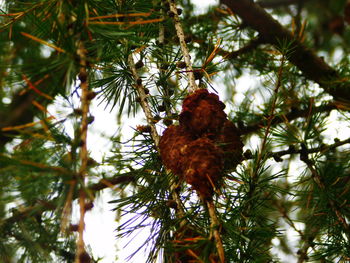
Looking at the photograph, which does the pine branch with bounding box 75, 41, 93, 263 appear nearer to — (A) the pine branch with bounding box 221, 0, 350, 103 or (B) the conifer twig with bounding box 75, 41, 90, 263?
(B) the conifer twig with bounding box 75, 41, 90, 263

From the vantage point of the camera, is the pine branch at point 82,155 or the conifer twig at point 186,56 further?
the conifer twig at point 186,56

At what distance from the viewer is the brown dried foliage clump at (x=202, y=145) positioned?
2.01ft

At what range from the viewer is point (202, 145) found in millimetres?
625

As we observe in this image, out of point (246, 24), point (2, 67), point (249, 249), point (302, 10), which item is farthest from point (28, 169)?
point (302, 10)

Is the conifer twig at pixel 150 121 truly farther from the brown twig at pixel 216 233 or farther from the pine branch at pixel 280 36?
the pine branch at pixel 280 36

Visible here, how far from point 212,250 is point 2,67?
42 centimetres

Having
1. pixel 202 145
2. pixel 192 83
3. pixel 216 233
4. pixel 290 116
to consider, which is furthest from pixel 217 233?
pixel 290 116

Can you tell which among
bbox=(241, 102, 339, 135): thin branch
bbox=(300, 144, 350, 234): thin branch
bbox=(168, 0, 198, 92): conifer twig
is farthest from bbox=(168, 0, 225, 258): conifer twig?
bbox=(241, 102, 339, 135): thin branch

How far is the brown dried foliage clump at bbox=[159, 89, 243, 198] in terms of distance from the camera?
0.61 meters

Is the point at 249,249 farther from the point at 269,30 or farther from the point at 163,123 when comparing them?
the point at 269,30

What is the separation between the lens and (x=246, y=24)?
134 cm

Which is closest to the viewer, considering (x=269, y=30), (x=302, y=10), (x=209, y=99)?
(x=209, y=99)

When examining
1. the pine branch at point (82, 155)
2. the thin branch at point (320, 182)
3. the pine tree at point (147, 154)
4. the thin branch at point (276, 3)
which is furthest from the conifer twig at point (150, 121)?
the thin branch at point (276, 3)

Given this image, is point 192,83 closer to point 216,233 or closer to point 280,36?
point 216,233
